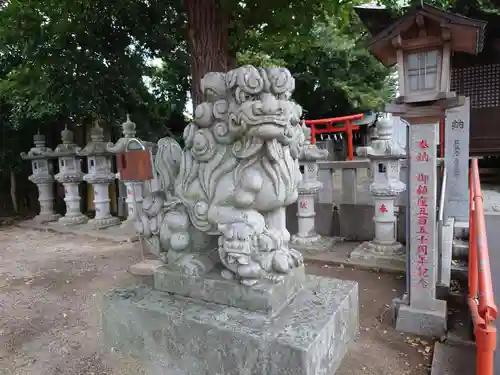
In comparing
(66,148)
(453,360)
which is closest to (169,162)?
(453,360)

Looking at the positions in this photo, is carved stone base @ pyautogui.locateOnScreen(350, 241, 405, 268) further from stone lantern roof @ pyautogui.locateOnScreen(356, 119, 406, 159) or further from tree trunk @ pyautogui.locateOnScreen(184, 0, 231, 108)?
tree trunk @ pyautogui.locateOnScreen(184, 0, 231, 108)

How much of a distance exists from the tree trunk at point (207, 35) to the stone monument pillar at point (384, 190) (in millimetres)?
2640

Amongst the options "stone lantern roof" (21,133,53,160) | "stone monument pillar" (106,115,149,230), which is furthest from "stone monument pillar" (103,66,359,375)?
"stone lantern roof" (21,133,53,160)

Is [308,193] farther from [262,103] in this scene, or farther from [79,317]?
[262,103]

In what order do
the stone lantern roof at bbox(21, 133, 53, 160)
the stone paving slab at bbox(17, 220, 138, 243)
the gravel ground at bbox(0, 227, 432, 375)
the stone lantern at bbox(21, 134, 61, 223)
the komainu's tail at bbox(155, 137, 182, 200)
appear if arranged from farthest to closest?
the stone lantern at bbox(21, 134, 61, 223) → the stone lantern roof at bbox(21, 133, 53, 160) → the stone paving slab at bbox(17, 220, 138, 243) → the gravel ground at bbox(0, 227, 432, 375) → the komainu's tail at bbox(155, 137, 182, 200)

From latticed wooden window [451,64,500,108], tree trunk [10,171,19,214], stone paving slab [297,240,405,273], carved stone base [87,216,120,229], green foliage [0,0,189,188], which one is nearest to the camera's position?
stone paving slab [297,240,405,273]

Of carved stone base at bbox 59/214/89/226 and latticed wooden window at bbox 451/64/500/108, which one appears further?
latticed wooden window at bbox 451/64/500/108

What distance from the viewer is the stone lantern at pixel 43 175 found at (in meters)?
8.98

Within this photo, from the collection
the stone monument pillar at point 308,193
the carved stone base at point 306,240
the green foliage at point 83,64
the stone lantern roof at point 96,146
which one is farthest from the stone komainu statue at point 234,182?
the stone lantern roof at point 96,146

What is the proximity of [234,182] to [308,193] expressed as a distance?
359 cm

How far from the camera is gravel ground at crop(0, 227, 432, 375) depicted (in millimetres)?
2766

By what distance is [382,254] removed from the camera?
16.2ft

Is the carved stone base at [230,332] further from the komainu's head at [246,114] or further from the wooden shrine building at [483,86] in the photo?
the wooden shrine building at [483,86]

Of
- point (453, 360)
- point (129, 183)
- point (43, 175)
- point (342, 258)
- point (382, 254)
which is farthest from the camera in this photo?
point (43, 175)
